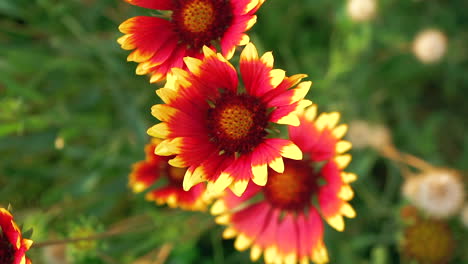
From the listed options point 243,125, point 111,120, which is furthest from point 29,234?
point 111,120

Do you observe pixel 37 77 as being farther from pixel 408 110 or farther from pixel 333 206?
pixel 408 110

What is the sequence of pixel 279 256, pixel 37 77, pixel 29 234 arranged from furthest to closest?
1. pixel 37 77
2. pixel 279 256
3. pixel 29 234

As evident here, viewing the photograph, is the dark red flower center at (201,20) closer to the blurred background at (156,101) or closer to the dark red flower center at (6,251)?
the blurred background at (156,101)

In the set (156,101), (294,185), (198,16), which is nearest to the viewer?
(198,16)

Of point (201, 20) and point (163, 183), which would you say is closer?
point (201, 20)

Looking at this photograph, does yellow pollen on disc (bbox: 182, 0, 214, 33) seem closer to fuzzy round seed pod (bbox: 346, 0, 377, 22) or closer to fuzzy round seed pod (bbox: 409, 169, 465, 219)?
fuzzy round seed pod (bbox: 346, 0, 377, 22)

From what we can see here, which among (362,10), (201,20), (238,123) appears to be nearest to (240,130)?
(238,123)

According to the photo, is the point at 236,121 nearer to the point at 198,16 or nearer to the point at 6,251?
the point at 198,16

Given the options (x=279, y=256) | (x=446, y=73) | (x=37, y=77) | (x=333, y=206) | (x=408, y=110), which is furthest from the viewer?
(x=408, y=110)
